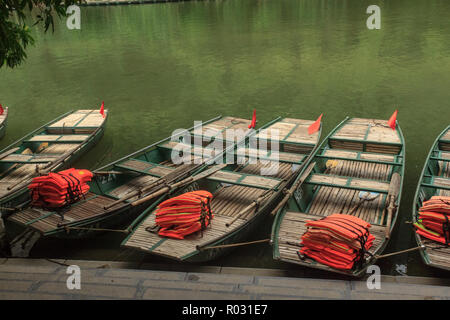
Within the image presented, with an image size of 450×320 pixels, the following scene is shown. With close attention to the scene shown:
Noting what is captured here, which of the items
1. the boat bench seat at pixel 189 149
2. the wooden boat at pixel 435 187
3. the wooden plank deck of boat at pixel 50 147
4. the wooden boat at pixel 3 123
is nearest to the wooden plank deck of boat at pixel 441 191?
the wooden boat at pixel 435 187

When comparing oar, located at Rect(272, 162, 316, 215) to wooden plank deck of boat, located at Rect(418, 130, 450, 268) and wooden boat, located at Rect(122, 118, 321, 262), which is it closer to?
wooden boat, located at Rect(122, 118, 321, 262)

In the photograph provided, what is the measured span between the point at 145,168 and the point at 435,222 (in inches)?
299

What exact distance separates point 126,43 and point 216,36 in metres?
8.65

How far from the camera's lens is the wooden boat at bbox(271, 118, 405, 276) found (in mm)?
8445

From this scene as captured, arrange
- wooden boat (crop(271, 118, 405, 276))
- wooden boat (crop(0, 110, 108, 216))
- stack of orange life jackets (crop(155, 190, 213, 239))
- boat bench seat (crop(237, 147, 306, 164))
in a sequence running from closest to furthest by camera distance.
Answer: wooden boat (crop(271, 118, 405, 276))
stack of orange life jackets (crop(155, 190, 213, 239))
wooden boat (crop(0, 110, 108, 216))
boat bench seat (crop(237, 147, 306, 164))

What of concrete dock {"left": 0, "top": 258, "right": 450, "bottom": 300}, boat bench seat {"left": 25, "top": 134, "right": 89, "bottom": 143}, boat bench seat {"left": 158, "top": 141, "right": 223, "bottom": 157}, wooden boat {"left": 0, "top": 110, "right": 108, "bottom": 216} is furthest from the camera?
boat bench seat {"left": 25, "top": 134, "right": 89, "bottom": 143}

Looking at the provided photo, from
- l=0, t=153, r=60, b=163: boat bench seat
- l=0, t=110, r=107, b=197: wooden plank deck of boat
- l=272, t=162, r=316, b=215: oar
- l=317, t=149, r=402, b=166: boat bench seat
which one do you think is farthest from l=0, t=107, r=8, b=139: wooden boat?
l=317, t=149, r=402, b=166: boat bench seat

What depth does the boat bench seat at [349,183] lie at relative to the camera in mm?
9812

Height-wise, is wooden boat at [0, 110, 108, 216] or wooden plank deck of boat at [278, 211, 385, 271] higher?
wooden boat at [0, 110, 108, 216]

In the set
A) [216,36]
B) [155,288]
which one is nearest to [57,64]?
[216,36]

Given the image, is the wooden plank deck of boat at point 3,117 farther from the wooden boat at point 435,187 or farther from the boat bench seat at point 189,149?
the wooden boat at point 435,187

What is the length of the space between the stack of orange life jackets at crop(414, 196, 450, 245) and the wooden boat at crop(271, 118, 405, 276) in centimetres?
64

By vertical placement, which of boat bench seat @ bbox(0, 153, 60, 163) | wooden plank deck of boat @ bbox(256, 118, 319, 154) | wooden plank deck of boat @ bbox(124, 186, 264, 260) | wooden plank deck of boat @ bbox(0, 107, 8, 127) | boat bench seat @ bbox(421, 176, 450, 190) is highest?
wooden plank deck of boat @ bbox(0, 107, 8, 127)

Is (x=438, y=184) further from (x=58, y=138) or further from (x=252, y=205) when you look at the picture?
(x=58, y=138)
